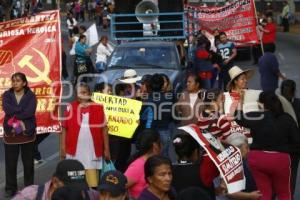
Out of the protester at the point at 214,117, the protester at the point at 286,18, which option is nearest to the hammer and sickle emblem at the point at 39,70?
the protester at the point at 214,117

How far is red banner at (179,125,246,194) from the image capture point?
20.8 ft

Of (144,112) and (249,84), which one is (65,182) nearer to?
(144,112)

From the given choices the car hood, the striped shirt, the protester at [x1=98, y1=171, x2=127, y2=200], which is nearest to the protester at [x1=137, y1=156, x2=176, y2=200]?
the protester at [x1=98, y1=171, x2=127, y2=200]

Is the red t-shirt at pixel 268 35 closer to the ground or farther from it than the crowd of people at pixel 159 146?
farther from it

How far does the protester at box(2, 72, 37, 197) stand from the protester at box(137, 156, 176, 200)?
4.27m

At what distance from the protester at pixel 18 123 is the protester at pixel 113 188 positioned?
15.2 ft

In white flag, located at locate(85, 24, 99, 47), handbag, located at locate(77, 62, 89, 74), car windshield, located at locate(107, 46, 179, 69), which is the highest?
white flag, located at locate(85, 24, 99, 47)

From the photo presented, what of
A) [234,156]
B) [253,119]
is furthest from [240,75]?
[234,156]

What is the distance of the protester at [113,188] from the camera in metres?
5.39

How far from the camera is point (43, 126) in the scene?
10.9 m

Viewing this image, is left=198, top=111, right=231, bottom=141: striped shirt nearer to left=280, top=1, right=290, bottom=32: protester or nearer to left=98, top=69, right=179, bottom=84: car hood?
left=98, top=69, right=179, bottom=84: car hood

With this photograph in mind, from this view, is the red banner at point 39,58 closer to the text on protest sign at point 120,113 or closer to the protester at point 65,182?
the text on protest sign at point 120,113

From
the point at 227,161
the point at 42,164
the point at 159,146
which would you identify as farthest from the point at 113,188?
the point at 42,164

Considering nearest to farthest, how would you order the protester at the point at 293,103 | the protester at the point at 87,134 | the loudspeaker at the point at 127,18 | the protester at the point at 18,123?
1. the protester at the point at 293,103
2. the protester at the point at 87,134
3. the protester at the point at 18,123
4. the loudspeaker at the point at 127,18
